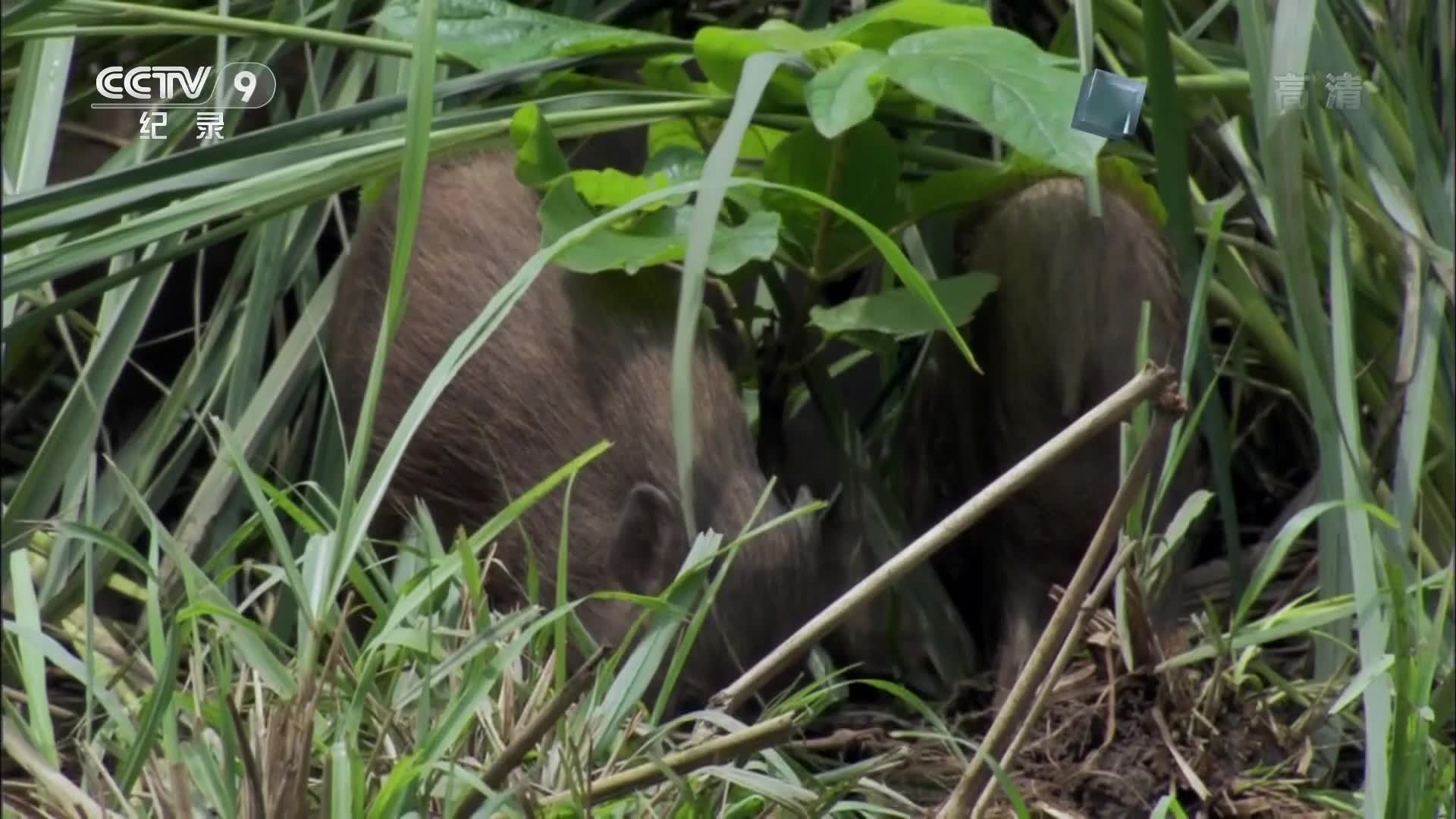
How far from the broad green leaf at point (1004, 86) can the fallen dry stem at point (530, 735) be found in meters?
0.57

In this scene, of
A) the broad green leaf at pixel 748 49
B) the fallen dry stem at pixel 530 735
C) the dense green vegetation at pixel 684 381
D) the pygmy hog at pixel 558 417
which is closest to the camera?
the fallen dry stem at pixel 530 735

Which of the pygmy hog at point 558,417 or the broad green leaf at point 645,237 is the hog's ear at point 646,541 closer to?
the pygmy hog at point 558,417

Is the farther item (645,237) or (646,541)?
(646,541)

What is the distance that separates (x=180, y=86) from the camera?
178 centimetres

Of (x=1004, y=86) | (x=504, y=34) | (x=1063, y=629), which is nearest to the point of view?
(x=1063, y=629)

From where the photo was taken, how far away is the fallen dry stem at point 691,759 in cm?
104

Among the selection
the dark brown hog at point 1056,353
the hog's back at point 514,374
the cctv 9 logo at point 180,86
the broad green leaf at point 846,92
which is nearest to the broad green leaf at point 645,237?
the broad green leaf at point 846,92

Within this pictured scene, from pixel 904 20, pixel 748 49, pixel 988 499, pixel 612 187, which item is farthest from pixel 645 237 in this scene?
pixel 988 499

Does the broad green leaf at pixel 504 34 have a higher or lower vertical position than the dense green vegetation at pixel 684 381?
higher

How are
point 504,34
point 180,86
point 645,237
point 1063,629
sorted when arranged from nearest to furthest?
point 1063,629 → point 645,237 → point 504,34 → point 180,86

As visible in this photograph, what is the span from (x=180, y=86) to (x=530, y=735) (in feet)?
3.34

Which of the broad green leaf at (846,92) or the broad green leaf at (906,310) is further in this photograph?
the broad green leaf at (906,310)

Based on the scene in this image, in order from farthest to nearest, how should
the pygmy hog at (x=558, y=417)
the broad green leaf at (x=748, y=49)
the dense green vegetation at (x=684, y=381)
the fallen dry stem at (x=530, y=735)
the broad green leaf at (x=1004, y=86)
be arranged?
the pygmy hog at (x=558, y=417)
the broad green leaf at (x=748, y=49)
the broad green leaf at (x=1004, y=86)
the dense green vegetation at (x=684, y=381)
the fallen dry stem at (x=530, y=735)

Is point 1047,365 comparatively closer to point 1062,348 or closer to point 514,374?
point 1062,348
